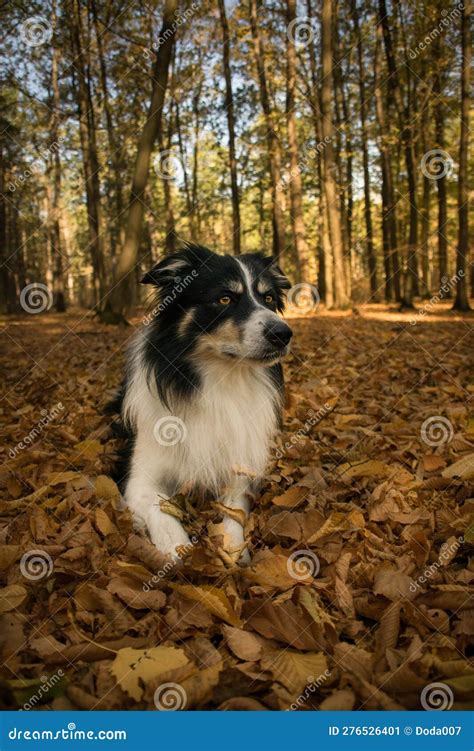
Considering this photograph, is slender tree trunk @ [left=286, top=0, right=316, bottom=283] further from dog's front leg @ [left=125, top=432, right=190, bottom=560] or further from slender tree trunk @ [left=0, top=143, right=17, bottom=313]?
dog's front leg @ [left=125, top=432, right=190, bottom=560]

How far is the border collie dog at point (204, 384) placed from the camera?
12.2 ft

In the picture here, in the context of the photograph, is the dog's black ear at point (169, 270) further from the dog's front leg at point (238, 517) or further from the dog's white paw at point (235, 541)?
the dog's white paw at point (235, 541)

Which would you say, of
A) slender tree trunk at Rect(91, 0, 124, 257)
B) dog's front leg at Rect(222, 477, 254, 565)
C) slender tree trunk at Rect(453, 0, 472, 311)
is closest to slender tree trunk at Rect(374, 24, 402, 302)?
slender tree trunk at Rect(453, 0, 472, 311)

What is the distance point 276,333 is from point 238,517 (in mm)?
1277

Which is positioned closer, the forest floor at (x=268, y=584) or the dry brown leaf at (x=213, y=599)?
the forest floor at (x=268, y=584)

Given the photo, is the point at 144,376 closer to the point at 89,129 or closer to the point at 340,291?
the point at 340,291

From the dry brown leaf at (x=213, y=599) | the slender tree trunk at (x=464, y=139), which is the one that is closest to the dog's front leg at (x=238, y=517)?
the dry brown leaf at (x=213, y=599)

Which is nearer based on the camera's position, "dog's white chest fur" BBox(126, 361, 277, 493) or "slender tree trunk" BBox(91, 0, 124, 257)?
"dog's white chest fur" BBox(126, 361, 277, 493)

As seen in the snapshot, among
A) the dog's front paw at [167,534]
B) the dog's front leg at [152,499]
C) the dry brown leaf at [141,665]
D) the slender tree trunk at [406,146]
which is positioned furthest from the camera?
the slender tree trunk at [406,146]

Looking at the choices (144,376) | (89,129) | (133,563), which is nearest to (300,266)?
(89,129)

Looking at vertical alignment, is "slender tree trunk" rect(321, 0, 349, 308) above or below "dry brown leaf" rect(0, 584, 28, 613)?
above

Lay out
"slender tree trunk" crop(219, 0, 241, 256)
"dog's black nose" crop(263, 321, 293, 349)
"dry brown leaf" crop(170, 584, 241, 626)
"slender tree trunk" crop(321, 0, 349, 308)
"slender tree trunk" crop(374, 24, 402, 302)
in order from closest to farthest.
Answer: "dry brown leaf" crop(170, 584, 241, 626) < "dog's black nose" crop(263, 321, 293, 349) < "slender tree trunk" crop(321, 0, 349, 308) < "slender tree trunk" crop(219, 0, 241, 256) < "slender tree trunk" crop(374, 24, 402, 302)

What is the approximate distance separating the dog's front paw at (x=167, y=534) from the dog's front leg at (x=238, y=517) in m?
0.27

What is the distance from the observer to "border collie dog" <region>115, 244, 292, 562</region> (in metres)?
3.71
